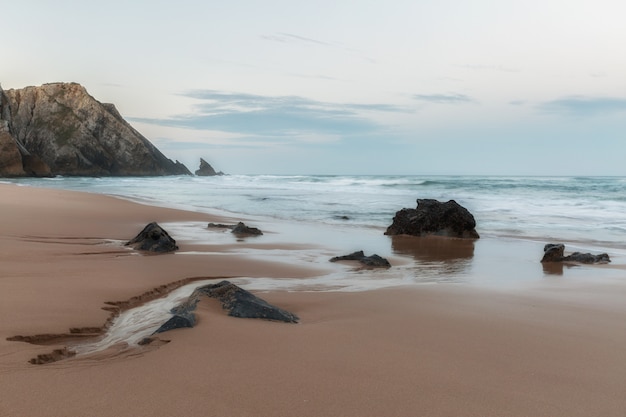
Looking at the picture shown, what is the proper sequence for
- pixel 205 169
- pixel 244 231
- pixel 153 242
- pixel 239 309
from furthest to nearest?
pixel 205 169 → pixel 244 231 → pixel 153 242 → pixel 239 309

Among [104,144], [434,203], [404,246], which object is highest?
[104,144]

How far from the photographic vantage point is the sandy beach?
→ 211 centimetres

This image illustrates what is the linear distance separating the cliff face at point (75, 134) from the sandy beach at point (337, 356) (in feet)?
260

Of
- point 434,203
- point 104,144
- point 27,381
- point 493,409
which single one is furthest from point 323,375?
point 104,144

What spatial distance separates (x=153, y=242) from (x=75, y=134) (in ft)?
268

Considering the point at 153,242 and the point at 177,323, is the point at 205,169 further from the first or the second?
the point at 177,323

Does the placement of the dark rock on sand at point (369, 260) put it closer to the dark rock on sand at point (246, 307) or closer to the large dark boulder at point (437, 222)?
the dark rock on sand at point (246, 307)

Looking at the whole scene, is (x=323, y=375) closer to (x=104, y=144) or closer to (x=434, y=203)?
(x=434, y=203)

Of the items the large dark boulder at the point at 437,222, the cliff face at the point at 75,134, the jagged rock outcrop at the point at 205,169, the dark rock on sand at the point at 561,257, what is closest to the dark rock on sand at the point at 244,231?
the large dark boulder at the point at 437,222

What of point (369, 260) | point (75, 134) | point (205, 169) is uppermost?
point (75, 134)

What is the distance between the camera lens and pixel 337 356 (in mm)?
2713

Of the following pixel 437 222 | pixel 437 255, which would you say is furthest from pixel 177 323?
pixel 437 222

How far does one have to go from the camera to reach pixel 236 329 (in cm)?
318

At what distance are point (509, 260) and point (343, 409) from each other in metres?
6.11
